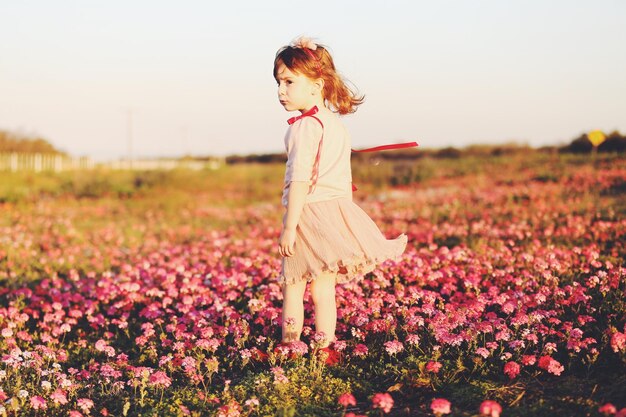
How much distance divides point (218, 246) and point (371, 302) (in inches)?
167

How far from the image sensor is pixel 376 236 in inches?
173

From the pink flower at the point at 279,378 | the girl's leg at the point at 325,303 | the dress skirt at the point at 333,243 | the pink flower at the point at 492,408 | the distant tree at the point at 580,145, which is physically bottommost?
the pink flower at the point at 279,378

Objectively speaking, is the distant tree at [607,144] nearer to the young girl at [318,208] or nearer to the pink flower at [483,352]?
the young girl at [318,208]

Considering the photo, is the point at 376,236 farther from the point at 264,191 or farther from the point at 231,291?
the point at 264,191

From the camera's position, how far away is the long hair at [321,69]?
167 inches

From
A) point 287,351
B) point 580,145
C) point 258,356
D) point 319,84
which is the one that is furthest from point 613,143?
point 287,351

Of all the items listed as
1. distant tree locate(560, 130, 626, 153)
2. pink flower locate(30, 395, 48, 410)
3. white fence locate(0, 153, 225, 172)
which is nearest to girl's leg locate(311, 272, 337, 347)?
pink flower locate(30, 395, 48, 410)

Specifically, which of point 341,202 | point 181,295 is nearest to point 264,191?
point 181,295

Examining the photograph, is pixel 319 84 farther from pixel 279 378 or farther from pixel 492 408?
pixel 492 408

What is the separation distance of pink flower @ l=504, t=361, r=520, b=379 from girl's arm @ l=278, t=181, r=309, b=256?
1.50m

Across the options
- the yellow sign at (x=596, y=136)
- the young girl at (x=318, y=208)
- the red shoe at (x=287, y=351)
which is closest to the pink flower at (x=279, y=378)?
the red shoe at (x=287, y=351)

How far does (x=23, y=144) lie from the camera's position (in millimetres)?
59438

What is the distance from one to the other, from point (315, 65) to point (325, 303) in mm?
1638

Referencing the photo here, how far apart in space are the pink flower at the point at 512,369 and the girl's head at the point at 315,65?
212cm
